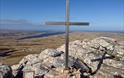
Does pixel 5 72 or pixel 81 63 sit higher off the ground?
pixel 5 72

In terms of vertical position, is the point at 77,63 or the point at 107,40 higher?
the point at 107,40

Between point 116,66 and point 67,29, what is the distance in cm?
941

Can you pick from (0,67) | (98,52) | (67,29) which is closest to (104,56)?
(98,52)

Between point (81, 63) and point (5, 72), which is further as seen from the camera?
point (81, 63)

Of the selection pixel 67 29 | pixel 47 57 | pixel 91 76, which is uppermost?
pixel 67 29

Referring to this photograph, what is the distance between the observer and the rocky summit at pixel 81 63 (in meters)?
20.1

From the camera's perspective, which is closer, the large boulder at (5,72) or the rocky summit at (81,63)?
the large boulder at (5,72)

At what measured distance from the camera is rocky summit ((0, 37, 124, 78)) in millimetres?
20061

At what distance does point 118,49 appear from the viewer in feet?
90.8

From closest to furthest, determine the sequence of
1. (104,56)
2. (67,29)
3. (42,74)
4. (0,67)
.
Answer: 1. (67,29)
2. (0,67)
3. (42,74)
4. (104,56)

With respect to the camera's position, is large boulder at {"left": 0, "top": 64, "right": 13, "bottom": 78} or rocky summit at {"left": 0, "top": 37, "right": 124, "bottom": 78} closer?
large boulder at {"left": 0, "top": 64, "right": 13, "bottom": 78}

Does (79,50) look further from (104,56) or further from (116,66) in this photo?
(116,66)

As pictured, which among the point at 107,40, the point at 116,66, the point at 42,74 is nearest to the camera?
the point at 42,74

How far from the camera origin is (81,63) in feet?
79.9
